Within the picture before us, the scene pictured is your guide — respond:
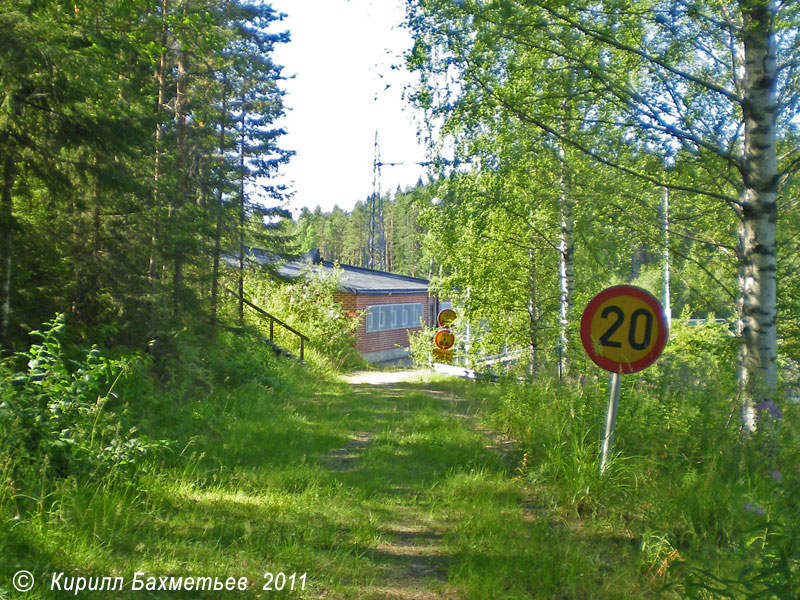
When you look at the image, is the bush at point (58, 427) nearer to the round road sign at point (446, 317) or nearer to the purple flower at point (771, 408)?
the purple flower at point (771, 408)

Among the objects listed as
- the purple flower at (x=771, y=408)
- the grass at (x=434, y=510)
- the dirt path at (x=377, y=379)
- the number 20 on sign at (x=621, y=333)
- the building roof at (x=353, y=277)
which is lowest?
the dirt path at (x=377, y=379)

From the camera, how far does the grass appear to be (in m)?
3.46

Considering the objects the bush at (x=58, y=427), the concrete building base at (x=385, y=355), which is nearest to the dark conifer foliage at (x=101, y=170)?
the bush at (x=58, y=427)

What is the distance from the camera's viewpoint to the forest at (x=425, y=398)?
374 centimetres

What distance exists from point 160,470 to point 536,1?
18.6ft

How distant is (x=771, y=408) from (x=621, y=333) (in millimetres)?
1453

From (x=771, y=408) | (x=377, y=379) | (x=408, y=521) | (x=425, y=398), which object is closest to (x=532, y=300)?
(x=425, y=398)

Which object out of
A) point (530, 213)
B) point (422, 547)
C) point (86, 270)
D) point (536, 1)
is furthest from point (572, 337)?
point (86, 270)

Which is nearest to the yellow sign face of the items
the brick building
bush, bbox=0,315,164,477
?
the brick building

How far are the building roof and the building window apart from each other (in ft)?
2.99

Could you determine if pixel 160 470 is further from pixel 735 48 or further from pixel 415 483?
pixel 735 48

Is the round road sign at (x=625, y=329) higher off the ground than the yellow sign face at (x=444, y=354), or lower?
higher

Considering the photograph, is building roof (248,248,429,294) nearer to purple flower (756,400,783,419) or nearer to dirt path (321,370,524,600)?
dirt path (321,370,524,600)

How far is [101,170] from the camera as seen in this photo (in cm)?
612
